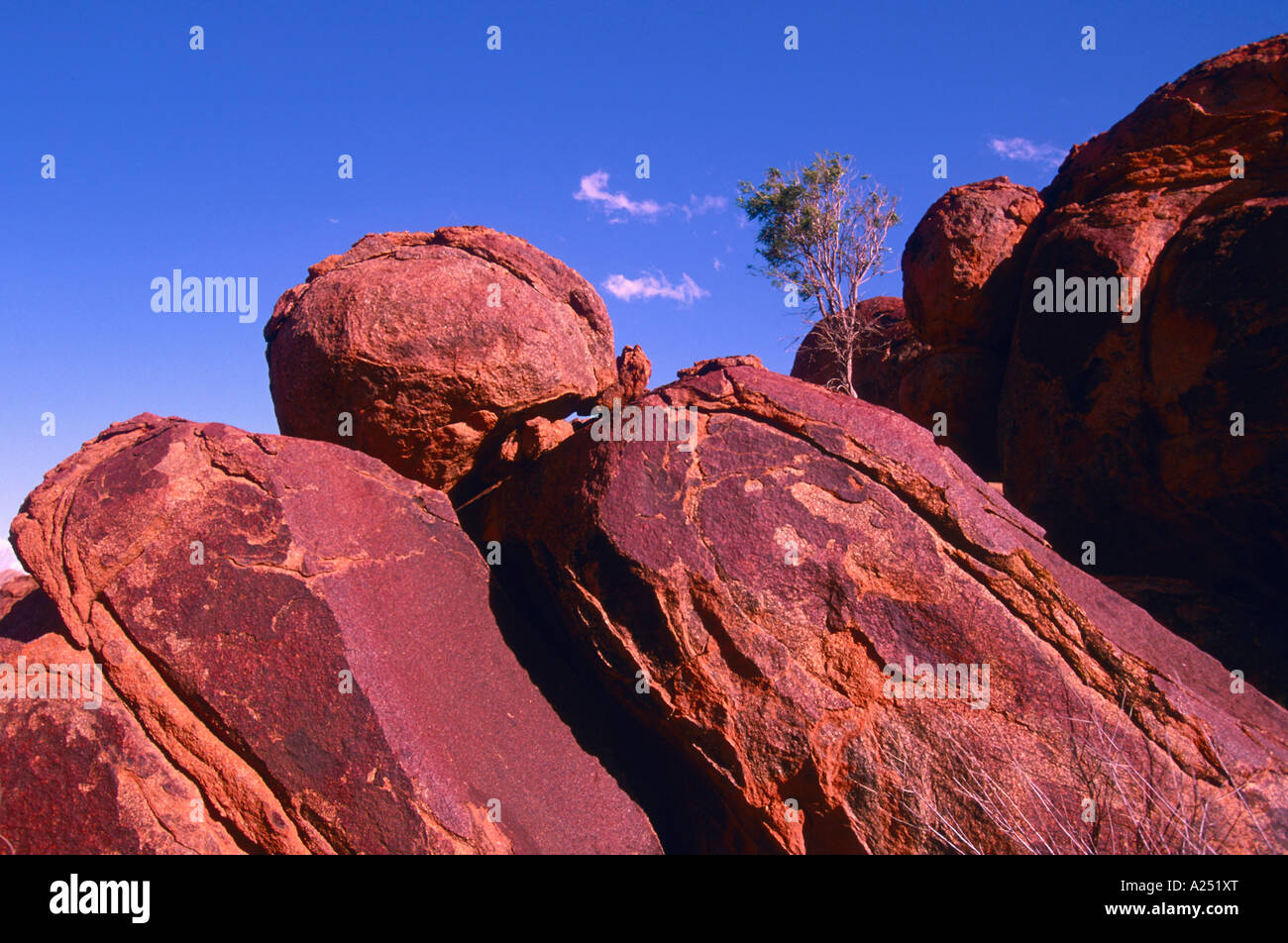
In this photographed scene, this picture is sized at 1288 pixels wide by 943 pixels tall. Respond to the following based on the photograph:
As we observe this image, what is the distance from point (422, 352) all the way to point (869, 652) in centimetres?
292

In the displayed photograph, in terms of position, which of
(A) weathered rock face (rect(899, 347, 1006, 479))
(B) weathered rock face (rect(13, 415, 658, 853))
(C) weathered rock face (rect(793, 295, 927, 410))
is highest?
(C) weathered rock face (rect(793, 295, 927, 410))

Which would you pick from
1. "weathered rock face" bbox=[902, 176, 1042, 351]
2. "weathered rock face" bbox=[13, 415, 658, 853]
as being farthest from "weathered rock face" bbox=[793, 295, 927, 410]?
"weathered rock face" bbox=[13, 415, 658, 853]

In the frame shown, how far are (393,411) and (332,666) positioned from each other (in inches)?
68.1

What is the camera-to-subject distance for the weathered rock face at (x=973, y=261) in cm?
720

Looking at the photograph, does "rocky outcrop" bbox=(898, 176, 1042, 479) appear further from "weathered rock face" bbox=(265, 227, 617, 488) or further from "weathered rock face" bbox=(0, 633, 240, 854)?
"weathered rock face" bbox=(0, 633, 240, 854)

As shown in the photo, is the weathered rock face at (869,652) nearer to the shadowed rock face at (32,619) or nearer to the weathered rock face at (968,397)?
the shadowed rock face at (32,619)

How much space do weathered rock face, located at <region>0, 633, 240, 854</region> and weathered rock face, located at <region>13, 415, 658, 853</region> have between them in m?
0.06

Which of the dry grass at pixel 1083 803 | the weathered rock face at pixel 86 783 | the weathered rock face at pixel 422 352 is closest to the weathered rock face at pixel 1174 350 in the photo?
the dry grass at pixel 1083 803

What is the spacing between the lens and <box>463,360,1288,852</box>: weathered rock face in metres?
3.07

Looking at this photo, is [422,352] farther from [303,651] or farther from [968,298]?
[968,298]

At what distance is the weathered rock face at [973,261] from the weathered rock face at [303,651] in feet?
19.2

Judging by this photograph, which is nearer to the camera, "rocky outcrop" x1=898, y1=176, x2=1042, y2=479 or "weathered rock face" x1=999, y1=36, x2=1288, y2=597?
"weathered rock face" x1=999, y1=36, x2=1288, y2=597

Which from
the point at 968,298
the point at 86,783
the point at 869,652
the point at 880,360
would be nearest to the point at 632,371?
the point at 869,652

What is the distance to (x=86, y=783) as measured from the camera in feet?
9.52
